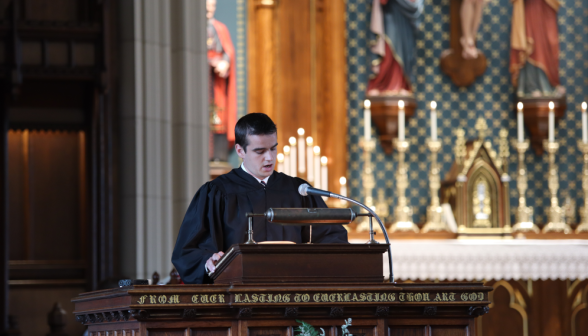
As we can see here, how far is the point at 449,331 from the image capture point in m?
3.26

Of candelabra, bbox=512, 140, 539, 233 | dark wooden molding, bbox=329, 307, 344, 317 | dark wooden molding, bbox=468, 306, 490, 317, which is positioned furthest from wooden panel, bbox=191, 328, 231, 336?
candelabra, bbox=512, 140, 539, 233

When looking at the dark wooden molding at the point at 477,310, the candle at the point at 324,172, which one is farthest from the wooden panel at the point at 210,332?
the candle at the point at 324,172

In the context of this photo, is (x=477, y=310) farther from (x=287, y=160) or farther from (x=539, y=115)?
(x=539, y=115)

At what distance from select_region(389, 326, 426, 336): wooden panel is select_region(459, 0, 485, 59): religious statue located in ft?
24.6

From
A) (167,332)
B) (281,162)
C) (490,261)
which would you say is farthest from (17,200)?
(167,332)

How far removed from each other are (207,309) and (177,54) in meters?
5.01

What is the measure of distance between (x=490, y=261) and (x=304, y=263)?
5.57 metres

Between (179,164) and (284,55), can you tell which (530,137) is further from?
(179,164)

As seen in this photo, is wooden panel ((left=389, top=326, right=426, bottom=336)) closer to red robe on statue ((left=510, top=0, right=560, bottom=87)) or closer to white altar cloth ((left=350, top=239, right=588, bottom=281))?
white altar cloth ((left=350, top=239, right=588, bottom=281))

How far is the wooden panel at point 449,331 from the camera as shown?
324 centimetres

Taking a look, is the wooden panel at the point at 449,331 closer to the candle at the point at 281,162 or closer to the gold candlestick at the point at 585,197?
the candle at the point at 281,162

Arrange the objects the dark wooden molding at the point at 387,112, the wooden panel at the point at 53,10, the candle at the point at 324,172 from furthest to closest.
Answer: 1. the dark wooden molding at the point at 387,112
2. the candle at the point at 324,172
3. the wooden panel at the point at 53,10

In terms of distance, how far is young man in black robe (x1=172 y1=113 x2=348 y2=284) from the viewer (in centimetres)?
389

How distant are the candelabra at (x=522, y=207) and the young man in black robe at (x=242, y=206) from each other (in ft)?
19.0
